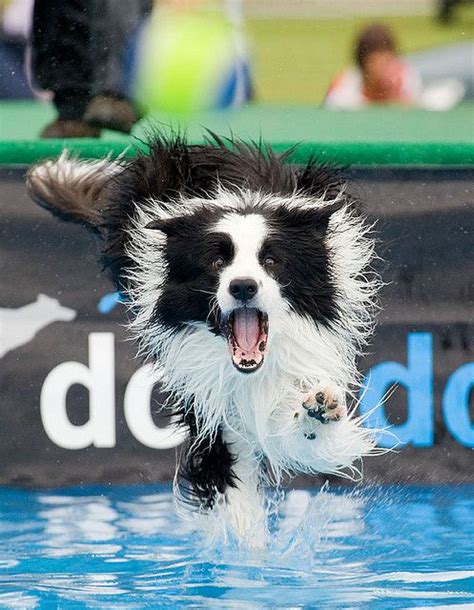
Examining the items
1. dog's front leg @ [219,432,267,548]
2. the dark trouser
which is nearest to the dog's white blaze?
dog's front leg @ [219,432,267,548]

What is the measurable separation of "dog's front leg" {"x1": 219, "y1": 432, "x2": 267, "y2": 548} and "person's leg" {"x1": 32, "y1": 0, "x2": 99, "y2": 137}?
7.08 feet

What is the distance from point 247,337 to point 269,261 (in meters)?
0.23

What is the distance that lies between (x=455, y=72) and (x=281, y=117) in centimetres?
162

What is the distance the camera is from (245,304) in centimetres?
399

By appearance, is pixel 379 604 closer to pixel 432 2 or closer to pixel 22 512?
pixel 22 512

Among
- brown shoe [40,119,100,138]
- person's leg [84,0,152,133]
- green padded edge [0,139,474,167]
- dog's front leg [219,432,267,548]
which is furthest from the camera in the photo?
person's leg [84,0,152,133]

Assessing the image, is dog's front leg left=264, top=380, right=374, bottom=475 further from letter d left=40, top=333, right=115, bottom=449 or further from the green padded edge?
the green padded edge

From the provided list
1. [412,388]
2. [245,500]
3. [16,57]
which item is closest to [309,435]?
[245,500]

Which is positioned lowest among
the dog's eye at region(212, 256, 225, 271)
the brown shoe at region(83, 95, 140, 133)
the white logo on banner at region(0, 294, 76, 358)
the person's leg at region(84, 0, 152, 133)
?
the dog's eye at region(212, 256, 225, 271)

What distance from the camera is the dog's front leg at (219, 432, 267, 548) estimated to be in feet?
14.7

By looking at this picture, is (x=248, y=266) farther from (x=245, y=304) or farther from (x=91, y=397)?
(x=91, y=397)

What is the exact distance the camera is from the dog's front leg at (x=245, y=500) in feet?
14.7

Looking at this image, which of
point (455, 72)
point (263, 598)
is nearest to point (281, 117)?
point (455, 72)

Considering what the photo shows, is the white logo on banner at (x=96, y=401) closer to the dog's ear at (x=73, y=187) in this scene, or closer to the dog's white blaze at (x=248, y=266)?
the dog's ear at (x=73, y=187)
